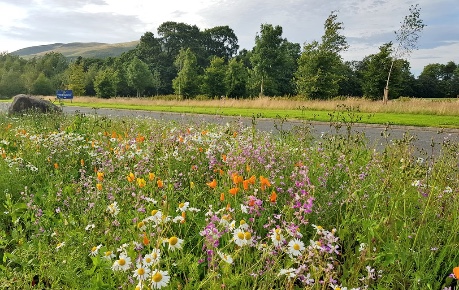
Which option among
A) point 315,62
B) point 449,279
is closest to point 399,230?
point 449,279

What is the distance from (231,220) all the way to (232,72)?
41710 millimetres

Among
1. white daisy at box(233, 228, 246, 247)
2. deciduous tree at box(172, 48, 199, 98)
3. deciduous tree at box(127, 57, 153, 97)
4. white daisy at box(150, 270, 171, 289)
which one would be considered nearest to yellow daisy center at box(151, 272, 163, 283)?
white daisy at box(150, 270, 171, 289)

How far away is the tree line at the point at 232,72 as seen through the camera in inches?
1158

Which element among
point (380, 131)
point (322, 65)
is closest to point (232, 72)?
point (322, 65)

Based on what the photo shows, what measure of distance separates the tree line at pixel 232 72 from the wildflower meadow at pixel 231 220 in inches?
1012

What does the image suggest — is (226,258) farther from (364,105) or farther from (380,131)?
(364,105)

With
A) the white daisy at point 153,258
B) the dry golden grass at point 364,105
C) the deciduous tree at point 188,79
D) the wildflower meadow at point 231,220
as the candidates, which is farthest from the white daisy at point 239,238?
the deciduous tree at point 188,79

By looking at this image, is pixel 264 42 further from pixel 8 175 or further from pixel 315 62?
pixel 8 175

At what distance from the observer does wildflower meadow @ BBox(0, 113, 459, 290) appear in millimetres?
1981

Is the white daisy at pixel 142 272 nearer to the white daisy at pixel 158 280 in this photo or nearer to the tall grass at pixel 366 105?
the white daisy at pixel 158 280

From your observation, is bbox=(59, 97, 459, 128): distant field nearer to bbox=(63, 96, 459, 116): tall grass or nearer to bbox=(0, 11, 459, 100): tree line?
bbox=(63, 96, 459, 116): tall grass

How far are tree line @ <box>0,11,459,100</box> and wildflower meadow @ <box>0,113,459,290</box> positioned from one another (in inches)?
1012

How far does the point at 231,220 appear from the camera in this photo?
2.56 meters

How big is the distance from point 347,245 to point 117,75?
57.4 metres
